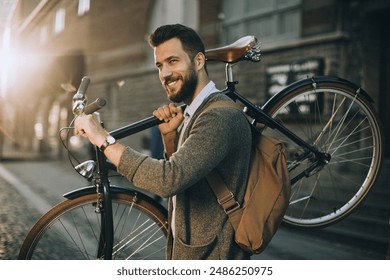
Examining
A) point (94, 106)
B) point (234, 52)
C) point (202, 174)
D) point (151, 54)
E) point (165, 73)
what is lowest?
point (202, 174)

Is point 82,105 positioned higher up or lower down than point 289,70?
lower down

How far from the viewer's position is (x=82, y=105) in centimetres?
192

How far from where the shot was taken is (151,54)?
8250mm

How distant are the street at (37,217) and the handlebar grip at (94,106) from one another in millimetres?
1472

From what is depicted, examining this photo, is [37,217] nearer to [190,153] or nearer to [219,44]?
[190,153]

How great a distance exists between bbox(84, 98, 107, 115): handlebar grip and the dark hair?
318 mm

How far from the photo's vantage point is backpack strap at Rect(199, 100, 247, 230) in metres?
1.84

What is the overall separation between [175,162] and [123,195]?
0.49 meters

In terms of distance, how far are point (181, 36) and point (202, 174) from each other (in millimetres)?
547

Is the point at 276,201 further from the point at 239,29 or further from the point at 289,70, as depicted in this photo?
the point at 239,29

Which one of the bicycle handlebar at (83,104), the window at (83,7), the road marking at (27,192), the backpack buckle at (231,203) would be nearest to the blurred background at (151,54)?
the window at (83,7)

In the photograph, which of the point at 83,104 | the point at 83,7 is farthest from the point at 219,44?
the point at 83,104

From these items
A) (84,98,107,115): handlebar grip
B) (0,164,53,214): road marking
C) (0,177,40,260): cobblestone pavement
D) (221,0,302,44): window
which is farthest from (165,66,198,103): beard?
(221,0,302,44): window
